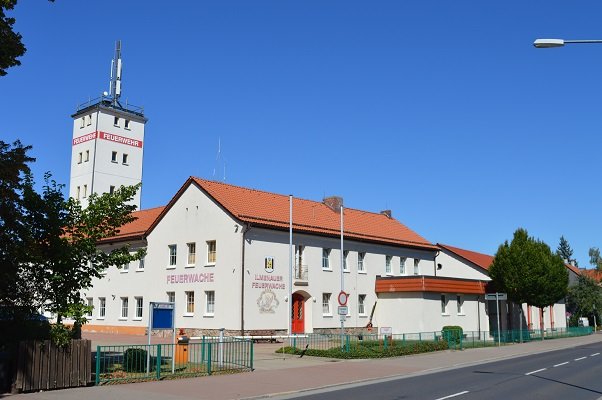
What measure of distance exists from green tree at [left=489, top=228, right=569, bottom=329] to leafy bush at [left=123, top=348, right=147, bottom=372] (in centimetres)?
2957

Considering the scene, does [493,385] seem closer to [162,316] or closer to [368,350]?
[162,316]

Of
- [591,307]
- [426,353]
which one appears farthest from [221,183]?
[591,307]

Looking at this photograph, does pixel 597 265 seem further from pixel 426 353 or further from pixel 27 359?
pixel 27 359

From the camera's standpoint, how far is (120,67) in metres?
78.4

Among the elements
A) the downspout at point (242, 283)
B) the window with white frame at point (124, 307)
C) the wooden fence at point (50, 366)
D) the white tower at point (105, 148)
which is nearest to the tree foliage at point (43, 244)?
the wooden fence at point (50, 366)

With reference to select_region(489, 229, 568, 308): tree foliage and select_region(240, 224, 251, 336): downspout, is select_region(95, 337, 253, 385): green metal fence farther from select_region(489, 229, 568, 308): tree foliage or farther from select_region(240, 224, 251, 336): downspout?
select_region(489, 229, 568, 308): tree foliage

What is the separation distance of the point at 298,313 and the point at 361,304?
598 centimetres

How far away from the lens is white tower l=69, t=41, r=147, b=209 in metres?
67.0

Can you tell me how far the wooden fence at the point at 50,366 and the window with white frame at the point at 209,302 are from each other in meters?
20.0

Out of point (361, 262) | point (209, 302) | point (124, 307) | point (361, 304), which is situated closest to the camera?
point (209, 302)

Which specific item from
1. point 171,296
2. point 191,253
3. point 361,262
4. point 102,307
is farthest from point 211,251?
point 102,307

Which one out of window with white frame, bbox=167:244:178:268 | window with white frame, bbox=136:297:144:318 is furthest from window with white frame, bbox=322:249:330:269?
window with white frame, bbox=136:297:144:318

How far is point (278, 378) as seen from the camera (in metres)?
18.5

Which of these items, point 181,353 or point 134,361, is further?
point 181,353
